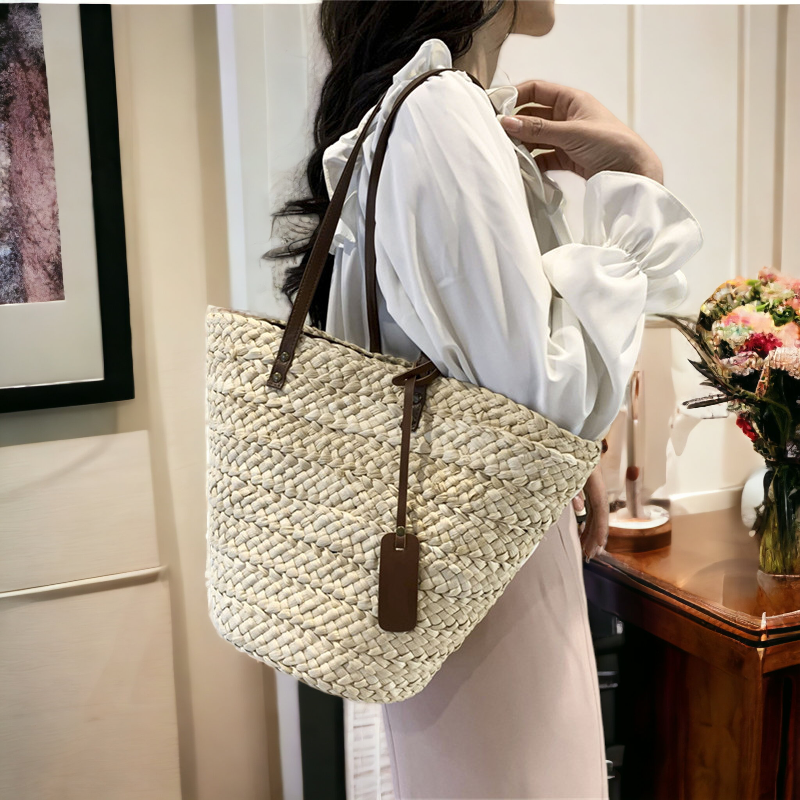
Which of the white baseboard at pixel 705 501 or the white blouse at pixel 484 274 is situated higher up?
the white blouse at pixel 484 274

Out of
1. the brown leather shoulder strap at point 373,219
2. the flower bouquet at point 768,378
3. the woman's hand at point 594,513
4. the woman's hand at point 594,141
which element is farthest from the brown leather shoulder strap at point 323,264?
the flower bouquet at point 768,378

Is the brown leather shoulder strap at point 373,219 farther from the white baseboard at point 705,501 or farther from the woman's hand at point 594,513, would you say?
the white baseboard at point 705,501

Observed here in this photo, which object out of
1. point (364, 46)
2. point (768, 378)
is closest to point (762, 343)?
point (768, 378)

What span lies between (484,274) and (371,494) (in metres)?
0.21

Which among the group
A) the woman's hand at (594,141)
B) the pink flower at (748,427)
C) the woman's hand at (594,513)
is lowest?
the woman's hand at (594,513)

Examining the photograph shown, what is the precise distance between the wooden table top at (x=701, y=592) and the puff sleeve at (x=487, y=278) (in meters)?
0.60

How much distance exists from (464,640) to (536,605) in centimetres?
8

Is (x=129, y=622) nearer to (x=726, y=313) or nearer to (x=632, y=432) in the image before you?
(x=632, y=432)

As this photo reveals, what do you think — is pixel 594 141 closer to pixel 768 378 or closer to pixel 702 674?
pixel 768 378

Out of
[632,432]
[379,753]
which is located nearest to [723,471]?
[632,432]

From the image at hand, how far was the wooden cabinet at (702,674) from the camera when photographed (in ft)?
3.41

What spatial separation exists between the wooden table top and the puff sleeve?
1.97 ft

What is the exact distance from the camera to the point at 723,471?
5.59ft

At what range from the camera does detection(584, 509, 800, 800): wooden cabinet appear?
1.04m
